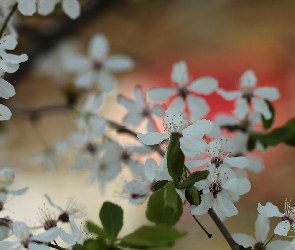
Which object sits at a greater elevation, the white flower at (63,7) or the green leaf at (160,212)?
Result: the white flower at (63,7)

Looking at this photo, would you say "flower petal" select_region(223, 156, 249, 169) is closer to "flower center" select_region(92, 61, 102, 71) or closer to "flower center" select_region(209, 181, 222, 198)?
"flower center" select_region(209, 181, 222, 198)

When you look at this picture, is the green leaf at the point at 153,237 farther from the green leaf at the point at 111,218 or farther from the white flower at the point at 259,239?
the white flower at the point at 259,239

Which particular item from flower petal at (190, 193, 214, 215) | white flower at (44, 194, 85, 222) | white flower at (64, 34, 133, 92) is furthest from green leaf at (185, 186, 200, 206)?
white flower at (64, 34, 133, 92)

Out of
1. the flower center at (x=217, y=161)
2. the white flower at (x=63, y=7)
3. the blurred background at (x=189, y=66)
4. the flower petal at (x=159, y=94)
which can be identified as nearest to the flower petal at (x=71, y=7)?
the white flower at (x=63, y=7)

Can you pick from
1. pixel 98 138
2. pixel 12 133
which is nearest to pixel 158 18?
pixel 12 133

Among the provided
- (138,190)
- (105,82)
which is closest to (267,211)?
(138,190)

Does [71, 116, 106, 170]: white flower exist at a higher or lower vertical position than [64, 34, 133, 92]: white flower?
lower

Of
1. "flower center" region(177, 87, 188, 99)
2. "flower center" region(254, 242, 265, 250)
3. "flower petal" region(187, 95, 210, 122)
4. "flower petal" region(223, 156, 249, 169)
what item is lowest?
"flower center" region(254, 242, 265, 250)
